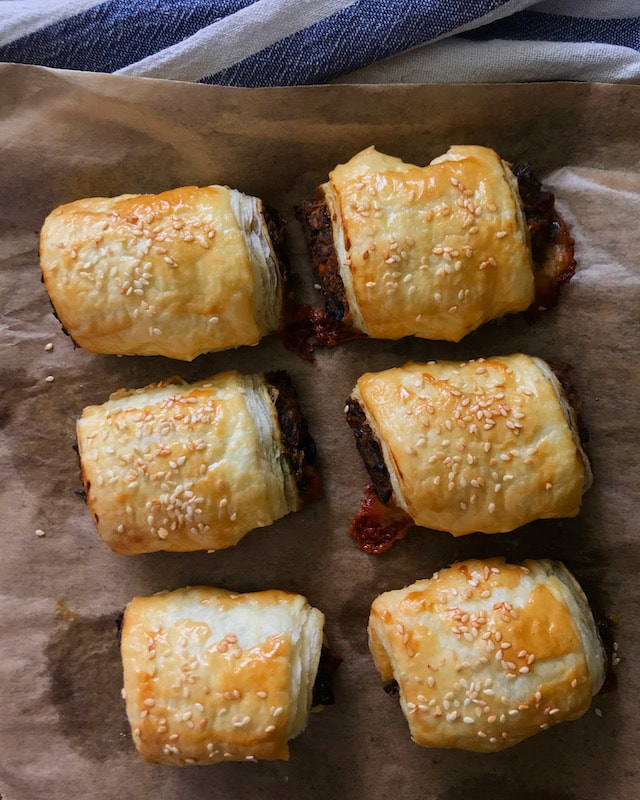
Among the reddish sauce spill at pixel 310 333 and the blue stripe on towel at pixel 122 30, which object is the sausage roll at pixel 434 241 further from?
the blue stripe on towel at pixel 122 30

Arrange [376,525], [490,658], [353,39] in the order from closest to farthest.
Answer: [490,658]
[353,39]
[376,525]

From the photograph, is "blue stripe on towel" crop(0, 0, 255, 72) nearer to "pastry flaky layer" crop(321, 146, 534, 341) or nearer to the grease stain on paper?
"pastry flaky layer" crop(321, 146, 534, 341)

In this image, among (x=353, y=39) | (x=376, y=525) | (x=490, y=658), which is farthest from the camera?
(x=376, y=525)

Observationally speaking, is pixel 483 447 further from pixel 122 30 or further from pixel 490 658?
pixel 122 30

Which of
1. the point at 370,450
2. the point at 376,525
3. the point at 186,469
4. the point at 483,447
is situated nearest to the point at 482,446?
the point at 483,447

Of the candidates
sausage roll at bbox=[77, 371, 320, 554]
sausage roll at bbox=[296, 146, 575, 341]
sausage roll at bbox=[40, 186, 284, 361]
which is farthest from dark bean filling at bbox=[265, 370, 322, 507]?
sausage roll at bbox=[296, 146, 575, 341]

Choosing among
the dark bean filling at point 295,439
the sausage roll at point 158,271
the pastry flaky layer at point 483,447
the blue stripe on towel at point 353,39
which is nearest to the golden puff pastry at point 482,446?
the pastry flaky layer at point 483,447

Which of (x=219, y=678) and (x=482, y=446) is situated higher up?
(x=482, y=446)

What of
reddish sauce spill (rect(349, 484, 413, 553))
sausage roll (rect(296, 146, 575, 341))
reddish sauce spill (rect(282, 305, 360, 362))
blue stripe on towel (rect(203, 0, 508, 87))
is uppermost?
blue stripe on towel (rect(203, 0, 508, 87))
